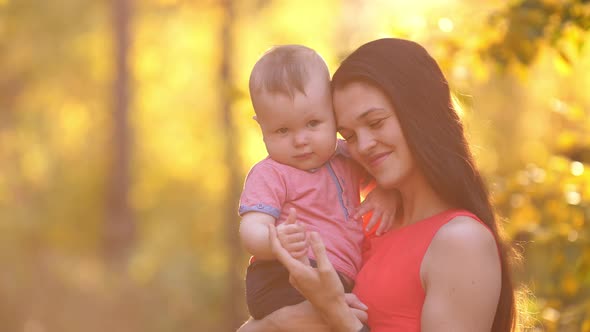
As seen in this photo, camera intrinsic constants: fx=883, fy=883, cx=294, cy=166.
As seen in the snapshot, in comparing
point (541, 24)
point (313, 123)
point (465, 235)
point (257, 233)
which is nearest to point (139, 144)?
point (541, 24)

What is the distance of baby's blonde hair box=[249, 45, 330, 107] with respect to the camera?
277cm

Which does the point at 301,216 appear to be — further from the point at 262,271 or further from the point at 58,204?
the point at 58,204

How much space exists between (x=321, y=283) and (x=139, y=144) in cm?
1635

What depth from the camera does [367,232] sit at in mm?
3049

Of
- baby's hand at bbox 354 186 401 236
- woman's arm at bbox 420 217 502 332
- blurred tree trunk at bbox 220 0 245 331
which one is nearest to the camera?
woman's arm at bbox 420 217 502 332

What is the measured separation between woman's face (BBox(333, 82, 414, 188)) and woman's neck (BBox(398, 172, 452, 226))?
10 cm

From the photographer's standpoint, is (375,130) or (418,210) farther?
(418,210)

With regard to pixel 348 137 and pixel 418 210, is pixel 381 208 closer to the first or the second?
pixel 418 210

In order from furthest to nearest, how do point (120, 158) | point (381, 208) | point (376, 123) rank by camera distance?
1. point (120, 158)
2. point (381, 208)
3. point (376, 123)

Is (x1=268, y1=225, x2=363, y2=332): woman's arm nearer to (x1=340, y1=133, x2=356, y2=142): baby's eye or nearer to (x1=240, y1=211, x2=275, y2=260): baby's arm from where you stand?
(x1=240, y1=211, x2=275, y2=260): baby's arm

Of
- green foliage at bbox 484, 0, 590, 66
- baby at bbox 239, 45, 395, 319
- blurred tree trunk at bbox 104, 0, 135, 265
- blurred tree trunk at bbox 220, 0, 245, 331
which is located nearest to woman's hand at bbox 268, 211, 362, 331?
baby at bbox 239, 45, 395, 319

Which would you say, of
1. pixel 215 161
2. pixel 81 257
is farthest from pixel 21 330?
pixel 215 161

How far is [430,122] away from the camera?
9.05 feet

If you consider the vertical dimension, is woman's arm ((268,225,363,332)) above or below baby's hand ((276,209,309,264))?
below
